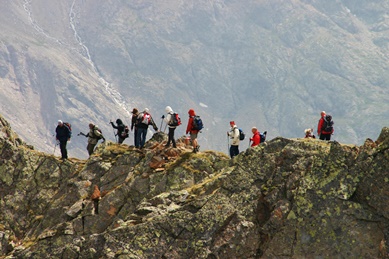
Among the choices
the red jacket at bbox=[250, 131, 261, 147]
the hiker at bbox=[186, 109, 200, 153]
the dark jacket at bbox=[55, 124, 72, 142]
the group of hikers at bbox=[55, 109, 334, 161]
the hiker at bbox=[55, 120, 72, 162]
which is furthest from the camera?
the dark jacket at bbox=[55, 124, 72, 142]

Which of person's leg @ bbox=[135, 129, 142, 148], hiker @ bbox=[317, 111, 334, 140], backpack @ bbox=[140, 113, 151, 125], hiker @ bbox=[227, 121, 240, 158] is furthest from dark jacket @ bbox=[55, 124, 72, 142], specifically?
hiker @ bbox=[317, 111, 334, 140]

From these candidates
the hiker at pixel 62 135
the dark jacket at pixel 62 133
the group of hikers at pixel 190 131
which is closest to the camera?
the group of hikers at pixel 190 131

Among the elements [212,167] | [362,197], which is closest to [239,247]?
[362,197]

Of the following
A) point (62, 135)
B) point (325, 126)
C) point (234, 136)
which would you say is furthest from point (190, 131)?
point (62, 135)

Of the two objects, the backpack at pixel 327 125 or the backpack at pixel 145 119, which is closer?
the backpack at pixel 327 125

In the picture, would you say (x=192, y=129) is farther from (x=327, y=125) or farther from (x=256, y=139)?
(x=327, y=125)

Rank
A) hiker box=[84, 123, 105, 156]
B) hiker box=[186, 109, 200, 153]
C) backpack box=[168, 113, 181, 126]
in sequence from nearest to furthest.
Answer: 1. backpack box=[168, 113, 181, 126]
2. hiker box=[186, 109, 200, 153]
3. hiker box=[84, 123, 105, 156]

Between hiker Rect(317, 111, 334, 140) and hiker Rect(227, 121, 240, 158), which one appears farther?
hiker Rect(227, 121, 240, 158)

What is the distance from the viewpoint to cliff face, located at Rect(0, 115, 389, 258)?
27547 mm

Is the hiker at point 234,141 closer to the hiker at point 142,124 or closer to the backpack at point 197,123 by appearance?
the backpack at point 197,123

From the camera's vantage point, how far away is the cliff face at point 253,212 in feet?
90.4

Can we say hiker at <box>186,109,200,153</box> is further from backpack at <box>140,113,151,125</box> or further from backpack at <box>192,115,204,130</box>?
backpack at <box>140,113,151,125</box>

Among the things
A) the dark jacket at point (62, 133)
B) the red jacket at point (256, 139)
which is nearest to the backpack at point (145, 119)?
the dark jacket at point (62, 133)

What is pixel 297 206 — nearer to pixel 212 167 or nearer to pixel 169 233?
pixel 169 233
